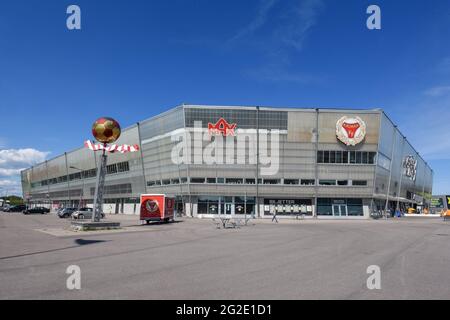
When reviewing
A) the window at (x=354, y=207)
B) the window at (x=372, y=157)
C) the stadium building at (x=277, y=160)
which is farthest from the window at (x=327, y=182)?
the window at (x=372, y=157)

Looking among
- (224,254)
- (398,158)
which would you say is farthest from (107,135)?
(398,158)

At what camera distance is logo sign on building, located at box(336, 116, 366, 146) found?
62.8m

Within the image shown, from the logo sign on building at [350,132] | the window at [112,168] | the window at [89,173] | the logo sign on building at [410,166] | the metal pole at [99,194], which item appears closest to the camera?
the metal pole at [99,194]

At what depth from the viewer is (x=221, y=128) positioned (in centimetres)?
6219

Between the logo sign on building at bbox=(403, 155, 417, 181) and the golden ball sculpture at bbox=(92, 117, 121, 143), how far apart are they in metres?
81.9

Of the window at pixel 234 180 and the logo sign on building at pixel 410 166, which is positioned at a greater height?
the logo sign on building at pixel 410 166

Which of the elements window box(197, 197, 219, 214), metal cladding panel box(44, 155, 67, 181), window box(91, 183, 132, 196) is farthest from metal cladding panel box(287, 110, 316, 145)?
metal cladding panel box(44, 155, 67, 181)

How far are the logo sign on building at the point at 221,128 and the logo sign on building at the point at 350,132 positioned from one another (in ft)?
57.5

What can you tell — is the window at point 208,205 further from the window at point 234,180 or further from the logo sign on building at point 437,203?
the logo sign on building at point 437,203

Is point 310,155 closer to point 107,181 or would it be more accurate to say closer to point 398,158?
point 398,158

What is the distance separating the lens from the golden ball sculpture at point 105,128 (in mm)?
29047

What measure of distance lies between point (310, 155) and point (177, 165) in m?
22.3

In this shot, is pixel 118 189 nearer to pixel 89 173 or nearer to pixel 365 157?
pixel 89 173

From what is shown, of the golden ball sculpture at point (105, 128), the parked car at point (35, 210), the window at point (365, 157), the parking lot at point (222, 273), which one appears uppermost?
the golden ball sculpture at point (105, 128)
